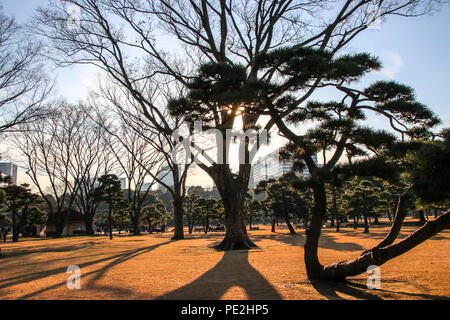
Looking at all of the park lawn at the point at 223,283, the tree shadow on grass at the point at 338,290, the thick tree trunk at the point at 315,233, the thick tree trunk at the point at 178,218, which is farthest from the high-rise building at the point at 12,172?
the tree shadow on grass at the point at 338,290

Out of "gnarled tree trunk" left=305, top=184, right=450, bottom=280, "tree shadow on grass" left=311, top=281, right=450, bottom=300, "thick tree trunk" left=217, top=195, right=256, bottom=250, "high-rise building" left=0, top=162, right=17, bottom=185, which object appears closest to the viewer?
"gnarled tree trunk" left=305, top=184, right=450, bottom=280

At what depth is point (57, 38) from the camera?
36.9ft

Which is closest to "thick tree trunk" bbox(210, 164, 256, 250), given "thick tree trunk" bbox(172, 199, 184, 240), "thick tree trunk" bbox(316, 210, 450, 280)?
"thick tree trunk" bbox(316, 210, 450, 280)

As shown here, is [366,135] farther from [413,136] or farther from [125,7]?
[125,7]

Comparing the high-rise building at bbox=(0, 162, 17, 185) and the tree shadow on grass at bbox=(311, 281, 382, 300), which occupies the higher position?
the high-rise building at bbox=(0, 162, 17, 185)

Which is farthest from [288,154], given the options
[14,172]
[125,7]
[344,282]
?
[14,172]

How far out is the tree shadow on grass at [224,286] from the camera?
15.8 ft

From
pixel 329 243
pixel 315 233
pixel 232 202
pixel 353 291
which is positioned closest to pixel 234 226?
pixel 232 202

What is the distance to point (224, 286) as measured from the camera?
5.59 metres

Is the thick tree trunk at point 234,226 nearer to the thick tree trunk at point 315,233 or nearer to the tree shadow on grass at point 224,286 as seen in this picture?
the tree shadow on grass at point 224,286

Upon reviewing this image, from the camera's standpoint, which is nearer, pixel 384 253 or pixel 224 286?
pixel 384 253

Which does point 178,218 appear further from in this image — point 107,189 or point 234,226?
point 234,226

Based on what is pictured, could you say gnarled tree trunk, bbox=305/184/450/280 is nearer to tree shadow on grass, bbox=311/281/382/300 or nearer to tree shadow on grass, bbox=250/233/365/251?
tree shadow on grass, bbox=311/281/382/300

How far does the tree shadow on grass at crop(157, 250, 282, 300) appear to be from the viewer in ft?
15.8
